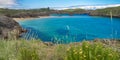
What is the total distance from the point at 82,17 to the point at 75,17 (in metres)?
6.31

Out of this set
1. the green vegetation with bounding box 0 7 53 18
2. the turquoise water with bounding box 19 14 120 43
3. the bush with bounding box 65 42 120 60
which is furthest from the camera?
the green vegetation with bounding box 0 7 53 18

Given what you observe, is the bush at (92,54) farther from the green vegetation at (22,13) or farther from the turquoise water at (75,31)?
the green vegetation at (22,13)

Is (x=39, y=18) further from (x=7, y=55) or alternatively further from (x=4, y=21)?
(x=7, y=55)

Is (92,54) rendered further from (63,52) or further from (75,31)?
(75,31)

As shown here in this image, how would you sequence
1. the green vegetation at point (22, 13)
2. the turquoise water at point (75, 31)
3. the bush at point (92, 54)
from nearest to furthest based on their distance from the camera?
the bush at point (92, 54) → the turquoise water at point (75, 31) → the green vegetation at point (22, 13)

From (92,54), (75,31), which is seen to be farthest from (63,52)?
(75,31)

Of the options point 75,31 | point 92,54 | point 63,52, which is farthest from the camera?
point 75,31

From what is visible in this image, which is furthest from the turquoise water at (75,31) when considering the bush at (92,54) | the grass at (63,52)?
the bush at (92,54)

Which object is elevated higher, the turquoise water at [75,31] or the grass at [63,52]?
the grass at [63,52]

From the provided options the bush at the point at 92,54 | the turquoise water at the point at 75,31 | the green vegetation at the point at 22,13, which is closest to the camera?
the bush at the point at 92,54

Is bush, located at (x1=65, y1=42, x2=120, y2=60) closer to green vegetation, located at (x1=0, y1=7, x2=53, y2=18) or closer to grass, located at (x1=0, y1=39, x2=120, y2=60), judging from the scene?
grass, located at (x1=0, y1=39, x2=120, y2=60)

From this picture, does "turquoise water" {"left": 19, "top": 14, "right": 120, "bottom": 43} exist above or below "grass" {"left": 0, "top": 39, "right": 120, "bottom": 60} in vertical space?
below

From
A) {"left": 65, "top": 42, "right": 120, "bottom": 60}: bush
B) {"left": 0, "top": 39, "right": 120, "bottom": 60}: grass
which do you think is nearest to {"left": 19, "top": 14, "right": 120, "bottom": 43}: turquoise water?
{"left": 0, "top": 39, "right": 120, "bottom": 60}: grass

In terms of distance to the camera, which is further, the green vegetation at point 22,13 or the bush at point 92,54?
the green vegetation at point 22,13
